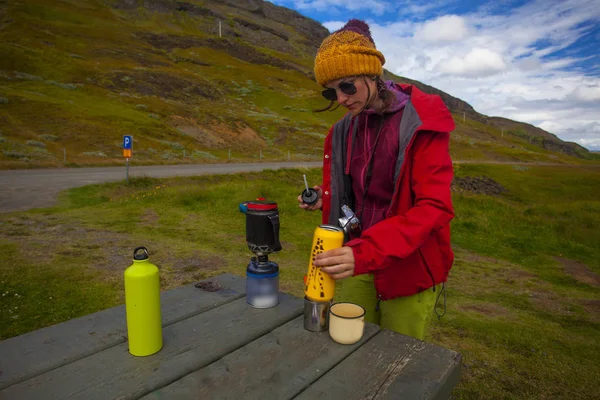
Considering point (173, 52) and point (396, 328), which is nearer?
point (396, 328)

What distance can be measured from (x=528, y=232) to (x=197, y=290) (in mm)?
9945

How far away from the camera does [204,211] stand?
32.3 ft

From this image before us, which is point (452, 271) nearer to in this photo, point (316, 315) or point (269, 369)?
point (316, 315)

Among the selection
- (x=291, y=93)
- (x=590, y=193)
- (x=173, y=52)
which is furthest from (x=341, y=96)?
(x=173, y=52)

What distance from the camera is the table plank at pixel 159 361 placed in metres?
1.52

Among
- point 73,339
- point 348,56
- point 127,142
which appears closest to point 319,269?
point 348,56

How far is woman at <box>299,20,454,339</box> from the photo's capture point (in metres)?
1.84

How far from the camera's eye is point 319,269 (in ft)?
6.28

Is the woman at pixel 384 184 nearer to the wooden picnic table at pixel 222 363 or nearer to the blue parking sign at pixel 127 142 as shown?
the wooden picnic table at pixel 222 363

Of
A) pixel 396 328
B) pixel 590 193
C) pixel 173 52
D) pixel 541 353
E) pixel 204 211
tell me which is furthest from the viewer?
pixel 173 52

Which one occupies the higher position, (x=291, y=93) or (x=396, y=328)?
(x=291, y=93)

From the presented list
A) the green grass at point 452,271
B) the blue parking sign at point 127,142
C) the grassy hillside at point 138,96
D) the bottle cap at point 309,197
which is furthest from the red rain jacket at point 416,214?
the grassy hillside at point 138,96

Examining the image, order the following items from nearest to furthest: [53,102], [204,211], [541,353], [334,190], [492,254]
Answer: [334,190]
[541,353]
[492,254]
[204,211]
[53,102]

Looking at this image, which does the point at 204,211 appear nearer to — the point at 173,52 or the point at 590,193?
the point at 590,193
